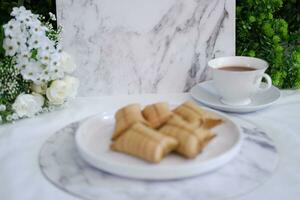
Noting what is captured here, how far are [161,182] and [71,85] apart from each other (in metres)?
0.39

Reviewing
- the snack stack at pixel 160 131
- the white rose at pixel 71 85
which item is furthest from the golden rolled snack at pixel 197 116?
the white rose at pixel 71 85

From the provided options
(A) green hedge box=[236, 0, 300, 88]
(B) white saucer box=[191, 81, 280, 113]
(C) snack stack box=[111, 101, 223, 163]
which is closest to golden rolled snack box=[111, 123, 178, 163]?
(C) snack stack box=[111, 101, 223, 163]

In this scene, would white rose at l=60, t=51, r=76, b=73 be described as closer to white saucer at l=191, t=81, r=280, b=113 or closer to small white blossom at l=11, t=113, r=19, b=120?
small white blossom at l=11, t=113, r=19, b=120

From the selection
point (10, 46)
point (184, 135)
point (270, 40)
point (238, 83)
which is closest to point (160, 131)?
point (184, 135)

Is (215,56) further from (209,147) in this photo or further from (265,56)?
(209,147)

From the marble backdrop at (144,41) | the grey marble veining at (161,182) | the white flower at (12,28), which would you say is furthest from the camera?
the marble backdrop at (144,41)

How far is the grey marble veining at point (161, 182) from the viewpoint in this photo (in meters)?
0.58

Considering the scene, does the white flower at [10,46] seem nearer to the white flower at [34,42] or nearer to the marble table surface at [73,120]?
the white flower at [34,42]

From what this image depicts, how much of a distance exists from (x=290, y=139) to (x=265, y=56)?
1.13ft

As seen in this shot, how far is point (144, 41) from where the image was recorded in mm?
Result: 985

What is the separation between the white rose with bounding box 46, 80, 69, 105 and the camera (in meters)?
0.91

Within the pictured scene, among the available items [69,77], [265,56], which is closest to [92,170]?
[69,77]

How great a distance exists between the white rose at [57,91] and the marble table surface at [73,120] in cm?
3

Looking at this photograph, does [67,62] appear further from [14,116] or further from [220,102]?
[220,102]
